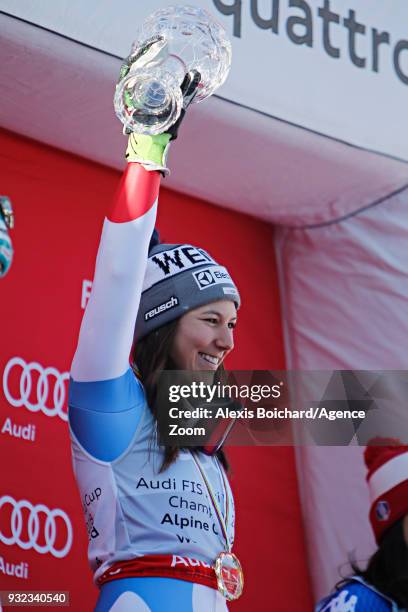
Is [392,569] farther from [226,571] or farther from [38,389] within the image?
[38,389]

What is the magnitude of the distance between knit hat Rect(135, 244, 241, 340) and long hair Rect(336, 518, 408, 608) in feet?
1.93

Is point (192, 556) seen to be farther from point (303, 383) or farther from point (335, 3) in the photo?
point (335, 3)

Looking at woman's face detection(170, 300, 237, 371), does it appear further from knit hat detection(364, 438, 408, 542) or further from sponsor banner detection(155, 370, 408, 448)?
knit hat detection(364, 438, 408, 542)

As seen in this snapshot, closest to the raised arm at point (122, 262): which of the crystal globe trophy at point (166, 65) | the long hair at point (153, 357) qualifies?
the crystal globe trophy at point (166, 65)

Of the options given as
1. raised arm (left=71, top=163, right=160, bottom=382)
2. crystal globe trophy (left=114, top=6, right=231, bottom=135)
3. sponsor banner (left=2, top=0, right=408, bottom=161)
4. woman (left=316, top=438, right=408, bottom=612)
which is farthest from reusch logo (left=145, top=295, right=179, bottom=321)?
sponsor banner (left=2, top=0, right=408, bottom=161)

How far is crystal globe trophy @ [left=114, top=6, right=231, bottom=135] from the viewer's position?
1603 mm

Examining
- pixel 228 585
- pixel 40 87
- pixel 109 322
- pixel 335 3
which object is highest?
pixel 335 3

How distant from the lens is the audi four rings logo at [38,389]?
2609 millimetres

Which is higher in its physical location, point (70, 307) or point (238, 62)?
point (238, 62)

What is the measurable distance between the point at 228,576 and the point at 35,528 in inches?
34.0

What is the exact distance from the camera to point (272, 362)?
3.24 m

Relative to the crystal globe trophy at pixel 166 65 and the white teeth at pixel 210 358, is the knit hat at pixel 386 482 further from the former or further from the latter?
the crystal globe trophy at pixel 166 65

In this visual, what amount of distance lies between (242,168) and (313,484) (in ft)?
3.10

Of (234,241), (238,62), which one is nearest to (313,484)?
(234,241)
